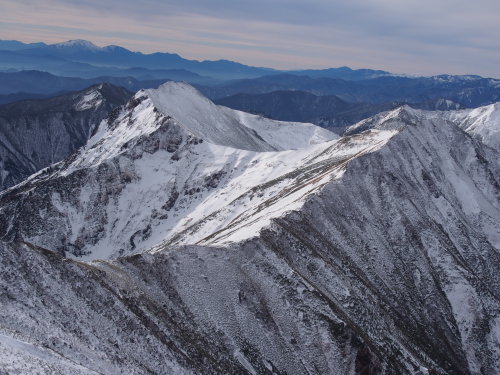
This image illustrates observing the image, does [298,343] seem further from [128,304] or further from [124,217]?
[124,217]

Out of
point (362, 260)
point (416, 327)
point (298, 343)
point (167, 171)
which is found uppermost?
point (167, 171)

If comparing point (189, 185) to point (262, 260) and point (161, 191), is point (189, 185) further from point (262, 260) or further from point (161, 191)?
point (262, 260)

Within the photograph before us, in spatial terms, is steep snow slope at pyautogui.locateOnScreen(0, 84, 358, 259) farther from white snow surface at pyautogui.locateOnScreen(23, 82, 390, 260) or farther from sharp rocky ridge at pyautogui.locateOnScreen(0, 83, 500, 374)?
sharp rocky ridge at pyautogui.locateOnScreen(0, 83, 500, 374)

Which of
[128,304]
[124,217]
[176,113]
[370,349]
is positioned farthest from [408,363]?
[176,113]

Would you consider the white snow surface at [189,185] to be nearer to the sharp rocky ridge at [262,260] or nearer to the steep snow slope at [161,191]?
the steep snow slope at [161,191]

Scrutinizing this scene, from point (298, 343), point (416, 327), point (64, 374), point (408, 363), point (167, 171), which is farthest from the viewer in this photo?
point (167, 171)

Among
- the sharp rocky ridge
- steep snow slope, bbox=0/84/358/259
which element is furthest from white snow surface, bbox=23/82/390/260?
the sharp rocky ridge

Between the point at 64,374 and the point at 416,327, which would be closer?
the point at 64,374

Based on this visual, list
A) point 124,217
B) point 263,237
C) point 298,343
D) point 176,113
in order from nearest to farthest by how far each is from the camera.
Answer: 1. point 298,343
2. point 263,237
3. point 124,217
4. point 176,113
